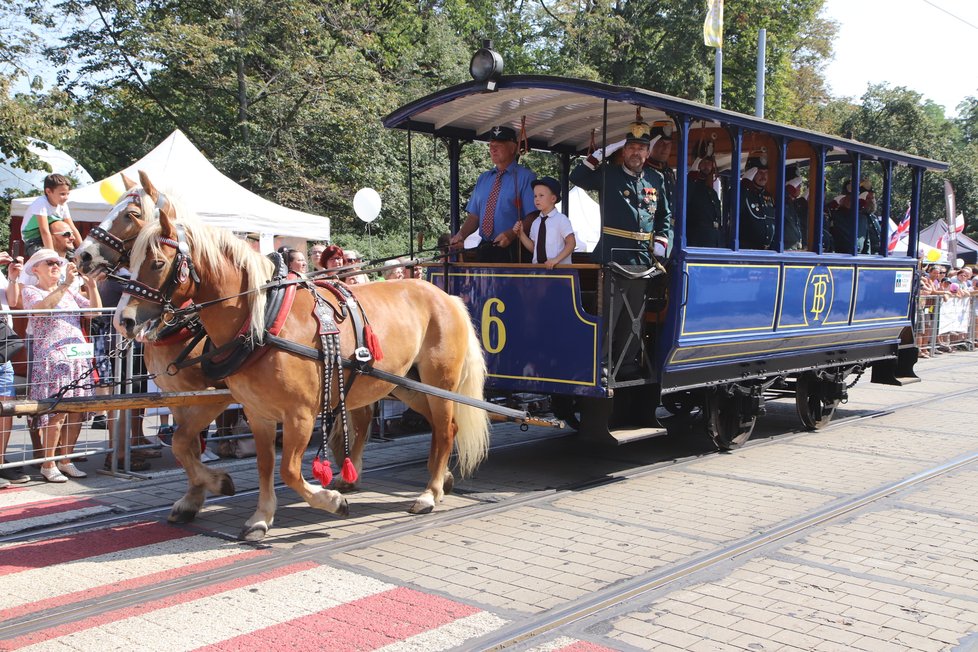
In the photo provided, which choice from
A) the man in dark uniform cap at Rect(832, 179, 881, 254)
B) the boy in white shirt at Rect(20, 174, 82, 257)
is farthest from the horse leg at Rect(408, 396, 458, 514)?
the man in dark uniform cap at Rect(832, 179, 881, 254)

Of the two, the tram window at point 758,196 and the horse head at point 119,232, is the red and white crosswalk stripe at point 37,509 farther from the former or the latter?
the tram window at point 758,196

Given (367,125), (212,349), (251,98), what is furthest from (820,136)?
(251,98)

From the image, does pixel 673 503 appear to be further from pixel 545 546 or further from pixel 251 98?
pixel 251 98

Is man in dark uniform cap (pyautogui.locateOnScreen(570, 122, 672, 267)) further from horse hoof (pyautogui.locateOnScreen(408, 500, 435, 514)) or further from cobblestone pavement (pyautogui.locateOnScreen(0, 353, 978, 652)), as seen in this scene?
horse hoof (pyautogui.locateOnScreen(408, 500, 435, 514))

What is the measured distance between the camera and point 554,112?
8.04 metres

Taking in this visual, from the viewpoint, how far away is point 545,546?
17.9ft

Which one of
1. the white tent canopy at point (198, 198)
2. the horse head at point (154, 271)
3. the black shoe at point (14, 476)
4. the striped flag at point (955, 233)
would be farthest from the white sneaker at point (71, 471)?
the striped flag at point (955, 233)

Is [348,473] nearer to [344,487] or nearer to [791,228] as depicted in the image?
[344,487]

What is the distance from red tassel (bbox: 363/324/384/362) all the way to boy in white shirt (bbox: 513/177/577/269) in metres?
1.87

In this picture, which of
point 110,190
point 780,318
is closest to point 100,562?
point 780,318

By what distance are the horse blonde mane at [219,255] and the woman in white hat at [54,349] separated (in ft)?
7.78

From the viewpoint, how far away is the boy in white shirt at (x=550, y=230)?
23.3 ft

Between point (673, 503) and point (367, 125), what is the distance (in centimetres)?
1404

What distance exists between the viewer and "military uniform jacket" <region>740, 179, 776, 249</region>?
340 inches
